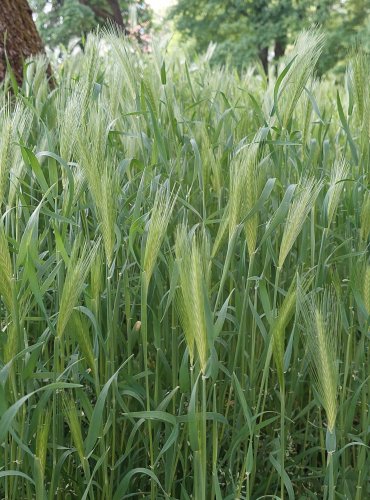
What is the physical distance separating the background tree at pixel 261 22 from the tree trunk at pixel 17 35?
310 inches

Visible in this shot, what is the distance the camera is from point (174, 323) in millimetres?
1074

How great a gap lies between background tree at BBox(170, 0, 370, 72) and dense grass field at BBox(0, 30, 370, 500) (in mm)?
9049

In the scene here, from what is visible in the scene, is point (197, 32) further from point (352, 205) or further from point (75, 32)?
point (352, 205)

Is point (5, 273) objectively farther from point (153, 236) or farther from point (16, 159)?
point (16, 159)

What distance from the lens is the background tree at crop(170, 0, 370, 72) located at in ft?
34.9

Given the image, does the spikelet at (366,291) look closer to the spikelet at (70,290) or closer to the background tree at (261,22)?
the spikelet at (70,290)

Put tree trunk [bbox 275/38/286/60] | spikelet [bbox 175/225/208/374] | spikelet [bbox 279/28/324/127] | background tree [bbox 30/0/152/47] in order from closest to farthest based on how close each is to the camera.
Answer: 1. spikelet [bbox 175/225/208/374]
2. spikelet [bbox 279/28/324/127]
3. background tree [bbox 30/0/152/47]
4. tree trunk [bbox 275/38/286/60]

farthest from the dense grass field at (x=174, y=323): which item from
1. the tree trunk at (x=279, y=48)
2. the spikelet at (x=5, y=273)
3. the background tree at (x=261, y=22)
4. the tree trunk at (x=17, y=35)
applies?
the tree trunk at (x=279, y=48)

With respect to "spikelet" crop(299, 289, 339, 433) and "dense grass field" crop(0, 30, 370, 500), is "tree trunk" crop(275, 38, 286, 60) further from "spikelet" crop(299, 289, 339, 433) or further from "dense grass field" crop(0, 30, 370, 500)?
"spikelet" crop(299, 289, 339, 433)

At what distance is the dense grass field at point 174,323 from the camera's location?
88cm

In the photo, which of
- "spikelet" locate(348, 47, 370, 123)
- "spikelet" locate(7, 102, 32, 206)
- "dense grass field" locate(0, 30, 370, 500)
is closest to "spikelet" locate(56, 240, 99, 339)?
"dense grass field" locate(0, 30, 370, 500)

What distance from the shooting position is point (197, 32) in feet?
40.1

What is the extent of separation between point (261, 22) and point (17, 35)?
9.78m

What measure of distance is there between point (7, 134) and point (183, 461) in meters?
0.56
